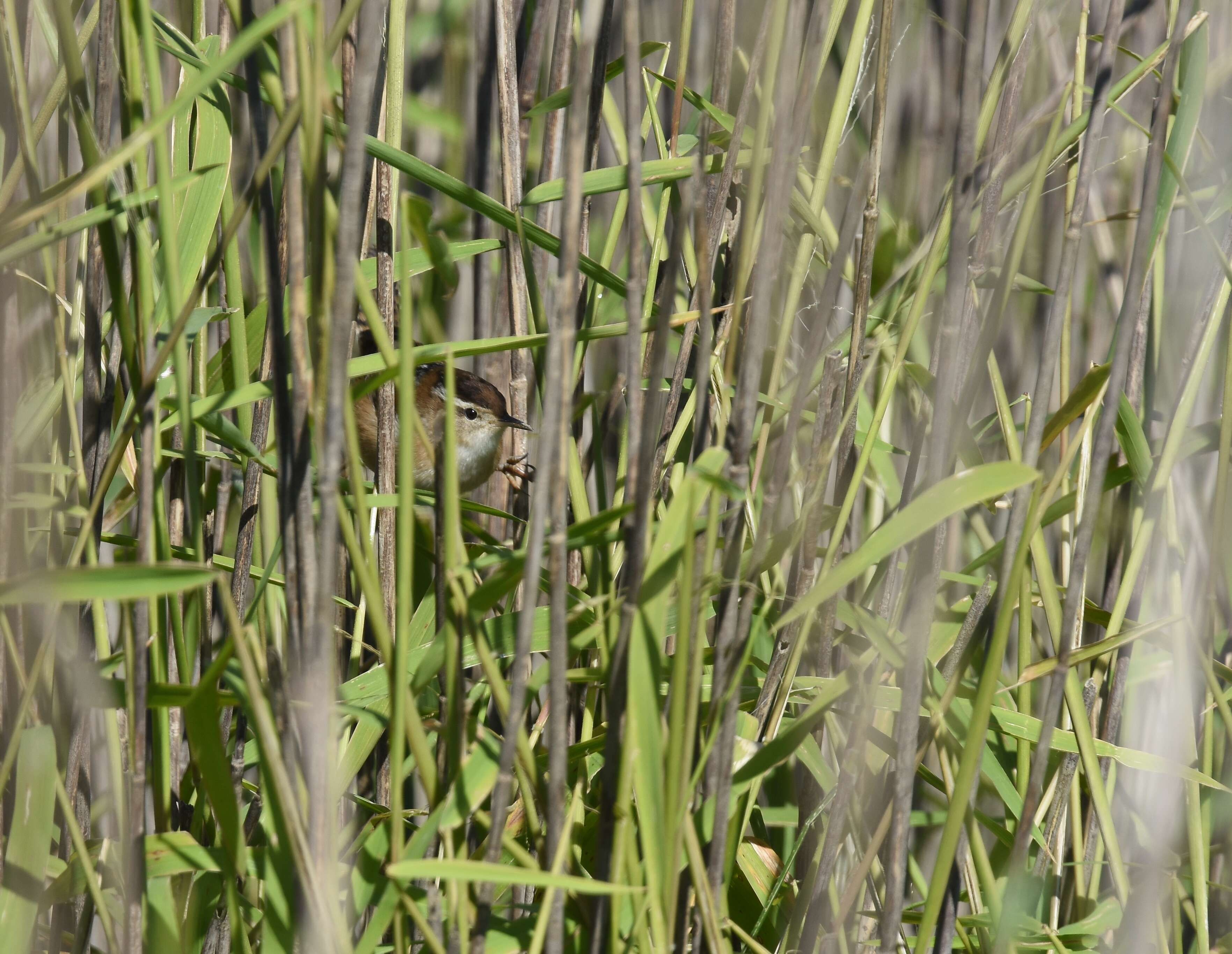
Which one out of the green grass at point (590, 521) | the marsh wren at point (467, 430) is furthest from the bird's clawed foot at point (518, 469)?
the green grass at point (590, 521)

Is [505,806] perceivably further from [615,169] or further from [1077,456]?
[1077,456]

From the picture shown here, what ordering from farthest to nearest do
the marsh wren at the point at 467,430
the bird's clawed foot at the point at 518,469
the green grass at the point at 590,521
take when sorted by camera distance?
the marsh wren at the point at 467,430 < the bird's clawed foot at the point at 518,469 < the green grass at the point at 590,521

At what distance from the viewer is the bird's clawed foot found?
1.75 meters

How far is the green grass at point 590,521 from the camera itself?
753 millimetres

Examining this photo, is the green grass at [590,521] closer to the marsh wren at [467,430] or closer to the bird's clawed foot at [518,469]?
the bird's clawed foot at [518,469]

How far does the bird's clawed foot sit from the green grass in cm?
28

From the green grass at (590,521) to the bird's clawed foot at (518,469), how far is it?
0.92ft

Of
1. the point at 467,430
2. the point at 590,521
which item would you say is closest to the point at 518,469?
the point at 467,430

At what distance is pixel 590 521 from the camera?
0.78m

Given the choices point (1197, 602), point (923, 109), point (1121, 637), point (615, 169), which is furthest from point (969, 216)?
point (923, 109)

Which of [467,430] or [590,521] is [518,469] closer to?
[467,430]

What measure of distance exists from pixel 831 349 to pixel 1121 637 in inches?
16.8

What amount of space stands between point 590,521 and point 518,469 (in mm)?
1155

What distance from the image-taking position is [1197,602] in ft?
3.90
